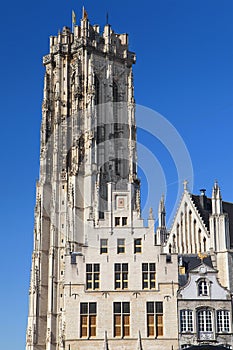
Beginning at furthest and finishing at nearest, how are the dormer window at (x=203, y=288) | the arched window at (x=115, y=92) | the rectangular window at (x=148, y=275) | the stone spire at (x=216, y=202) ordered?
the arched window at (x=115, y=92)
the stone spire at (x=216, y=202)
the rectangular window at (x=148, y=275)
the dormer window at (x=203, y=288)

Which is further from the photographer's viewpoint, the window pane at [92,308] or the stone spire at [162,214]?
the stone spire at [162,214]

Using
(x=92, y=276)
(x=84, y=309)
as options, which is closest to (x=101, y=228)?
(x=92, y=276)

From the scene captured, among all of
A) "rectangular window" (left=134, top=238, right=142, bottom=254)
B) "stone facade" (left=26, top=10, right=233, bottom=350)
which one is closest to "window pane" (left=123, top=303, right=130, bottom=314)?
"stone facade" (left=26, top=10, right=233, bottom=350)

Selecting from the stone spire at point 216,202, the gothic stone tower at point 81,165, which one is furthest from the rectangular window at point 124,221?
the stone spire at point 216,202

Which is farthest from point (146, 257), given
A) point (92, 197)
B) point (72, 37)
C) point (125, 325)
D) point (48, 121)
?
point (72, 37)

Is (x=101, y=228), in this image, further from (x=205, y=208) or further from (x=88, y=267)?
(x=205, y=208)

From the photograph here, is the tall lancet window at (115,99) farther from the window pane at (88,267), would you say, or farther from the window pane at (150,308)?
the window pane at (150,308)

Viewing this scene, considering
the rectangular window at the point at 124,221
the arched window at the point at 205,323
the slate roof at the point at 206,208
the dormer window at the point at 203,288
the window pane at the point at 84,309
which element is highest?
the slate roof at the point at 206,208

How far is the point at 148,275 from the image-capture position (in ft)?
167

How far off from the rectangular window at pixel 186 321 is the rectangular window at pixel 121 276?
15.6ft

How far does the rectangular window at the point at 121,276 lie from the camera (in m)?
50.7

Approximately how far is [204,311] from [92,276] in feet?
29.0

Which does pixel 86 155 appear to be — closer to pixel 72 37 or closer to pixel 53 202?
pixel 53 202

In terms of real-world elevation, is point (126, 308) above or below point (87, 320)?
above
